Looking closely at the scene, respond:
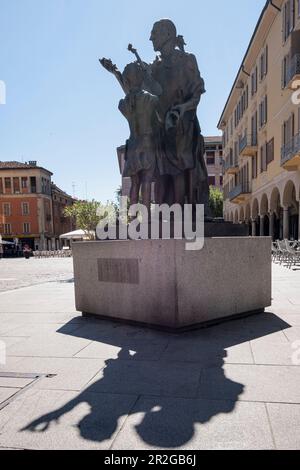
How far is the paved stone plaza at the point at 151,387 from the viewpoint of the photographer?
2045 millimetres

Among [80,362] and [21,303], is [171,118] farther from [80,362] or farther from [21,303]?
[21,303]

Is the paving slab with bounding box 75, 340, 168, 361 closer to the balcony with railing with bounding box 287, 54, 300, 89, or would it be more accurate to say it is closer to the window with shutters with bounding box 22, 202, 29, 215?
the balcony with railing with bounding box 287, 54, 300, 89

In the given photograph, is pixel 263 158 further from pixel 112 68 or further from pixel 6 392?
pixel 6 392

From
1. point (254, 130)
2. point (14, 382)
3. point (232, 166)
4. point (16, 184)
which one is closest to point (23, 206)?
point (16, 184)

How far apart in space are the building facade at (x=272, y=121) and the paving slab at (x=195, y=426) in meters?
16.8

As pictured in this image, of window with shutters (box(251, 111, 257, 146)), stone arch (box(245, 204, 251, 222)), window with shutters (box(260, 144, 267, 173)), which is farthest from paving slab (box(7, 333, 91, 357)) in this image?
stone arch (box(245, 204, 251, 222))

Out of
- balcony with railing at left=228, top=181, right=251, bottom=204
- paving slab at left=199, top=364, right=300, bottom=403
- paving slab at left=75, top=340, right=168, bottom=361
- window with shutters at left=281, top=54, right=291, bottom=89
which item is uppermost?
window with shutters at left=281, top=54, right=291, bottom=89

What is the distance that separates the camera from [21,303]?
696cm

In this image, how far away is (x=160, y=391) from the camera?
2.65 m

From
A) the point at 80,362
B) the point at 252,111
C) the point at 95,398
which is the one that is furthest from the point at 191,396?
the point at 252,111

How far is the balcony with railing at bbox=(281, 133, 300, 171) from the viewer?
55.1 feet

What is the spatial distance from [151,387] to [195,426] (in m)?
0.66

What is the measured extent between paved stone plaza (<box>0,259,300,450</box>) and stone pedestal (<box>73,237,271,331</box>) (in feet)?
0.86

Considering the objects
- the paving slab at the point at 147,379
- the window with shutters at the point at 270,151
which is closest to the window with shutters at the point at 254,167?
the window with shutters at the point at 270,151
